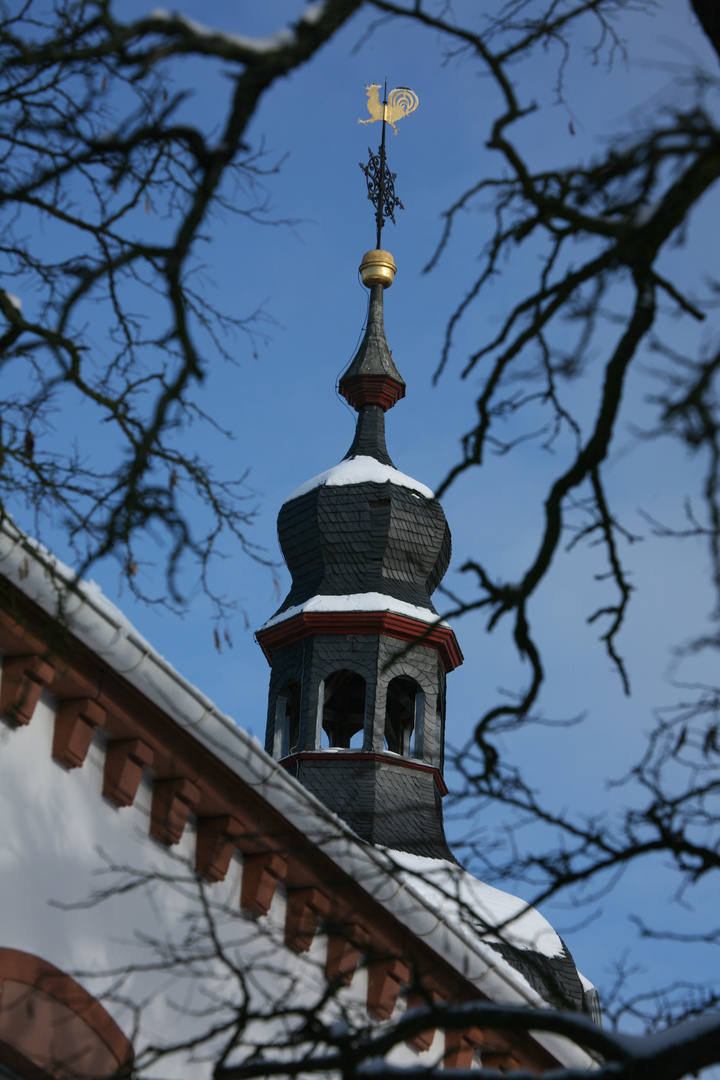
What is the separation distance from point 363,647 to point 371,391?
5759mm

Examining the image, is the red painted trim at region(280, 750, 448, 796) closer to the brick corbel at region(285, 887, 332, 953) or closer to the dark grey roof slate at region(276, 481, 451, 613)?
the dark grey roof slate at region(276, 481, 451, 613)

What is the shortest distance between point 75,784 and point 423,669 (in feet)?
42.1

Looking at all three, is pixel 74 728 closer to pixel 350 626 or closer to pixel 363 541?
pixel 350 626

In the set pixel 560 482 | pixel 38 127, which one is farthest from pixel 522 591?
pixel 38 127

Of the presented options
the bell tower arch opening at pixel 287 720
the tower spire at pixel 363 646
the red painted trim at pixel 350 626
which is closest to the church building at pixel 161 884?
the tower spire at pixel 363 646

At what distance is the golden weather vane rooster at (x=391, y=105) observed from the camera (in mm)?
26859

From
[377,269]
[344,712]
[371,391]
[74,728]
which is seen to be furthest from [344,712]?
[74,728]

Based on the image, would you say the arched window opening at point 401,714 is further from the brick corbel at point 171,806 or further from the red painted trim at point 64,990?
the red painted trim at point 64,990

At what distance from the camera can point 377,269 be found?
25.0 meters

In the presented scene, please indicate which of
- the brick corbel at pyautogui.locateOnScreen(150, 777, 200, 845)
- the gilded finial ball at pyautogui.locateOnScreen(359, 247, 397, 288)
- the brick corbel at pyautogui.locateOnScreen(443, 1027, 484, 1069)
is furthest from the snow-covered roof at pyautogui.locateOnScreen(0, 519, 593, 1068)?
the gilded finial ball at pyautogui.locateOnScreen(359, 247, 397, 288)

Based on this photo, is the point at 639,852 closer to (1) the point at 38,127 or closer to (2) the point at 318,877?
(1) the point at 38,127

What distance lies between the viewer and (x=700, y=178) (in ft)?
11.2

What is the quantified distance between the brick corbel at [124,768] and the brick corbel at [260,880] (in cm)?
89

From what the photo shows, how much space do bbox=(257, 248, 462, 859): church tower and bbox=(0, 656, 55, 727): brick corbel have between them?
35.4 ft
